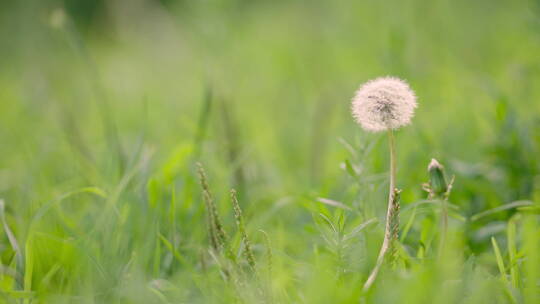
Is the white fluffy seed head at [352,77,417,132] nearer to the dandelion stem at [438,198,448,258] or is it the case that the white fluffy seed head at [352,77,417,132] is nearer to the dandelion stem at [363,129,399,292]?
the dandelion stem at [363,129,399,292]

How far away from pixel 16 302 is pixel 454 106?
6.84 feet

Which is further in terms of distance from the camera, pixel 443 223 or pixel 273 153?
pixel 273 153

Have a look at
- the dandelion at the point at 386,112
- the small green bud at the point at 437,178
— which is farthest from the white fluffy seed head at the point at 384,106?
the small green bud at the point at 437,178

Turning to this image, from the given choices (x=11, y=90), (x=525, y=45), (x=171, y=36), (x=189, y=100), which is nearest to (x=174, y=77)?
(x=171, y=36)

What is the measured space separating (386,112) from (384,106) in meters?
0.02

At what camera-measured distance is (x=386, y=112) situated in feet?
2.92

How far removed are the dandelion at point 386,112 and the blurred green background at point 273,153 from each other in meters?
0.09

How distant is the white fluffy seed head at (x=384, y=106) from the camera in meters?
0.89

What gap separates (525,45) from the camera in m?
3.01

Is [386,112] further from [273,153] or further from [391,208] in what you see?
[273,153]

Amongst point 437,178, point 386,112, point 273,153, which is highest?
point 386,112

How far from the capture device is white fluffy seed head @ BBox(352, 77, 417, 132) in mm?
888

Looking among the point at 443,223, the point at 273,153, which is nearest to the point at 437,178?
the point at 443,223

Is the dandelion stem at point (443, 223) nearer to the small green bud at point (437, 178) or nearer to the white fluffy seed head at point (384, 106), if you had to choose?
the small green bud at point (437, 178)
